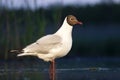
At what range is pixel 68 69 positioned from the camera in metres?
18.4

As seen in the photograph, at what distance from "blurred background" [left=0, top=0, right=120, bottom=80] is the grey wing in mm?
620

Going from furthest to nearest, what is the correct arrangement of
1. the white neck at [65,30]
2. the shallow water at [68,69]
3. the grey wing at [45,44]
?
the shallow water at [68,69], the white neck at [65,30], the grey wing at [45,44]

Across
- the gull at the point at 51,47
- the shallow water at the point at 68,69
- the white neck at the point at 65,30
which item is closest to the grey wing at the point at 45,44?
the gull at the point at 51,47

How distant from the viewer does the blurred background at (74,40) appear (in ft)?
57.7

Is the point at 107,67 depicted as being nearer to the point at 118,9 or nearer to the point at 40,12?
the point at 40,12

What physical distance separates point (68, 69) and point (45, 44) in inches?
94.1

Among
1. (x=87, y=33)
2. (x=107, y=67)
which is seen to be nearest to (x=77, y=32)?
(x=87, y=33)

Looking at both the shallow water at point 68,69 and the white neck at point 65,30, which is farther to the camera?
the shallow water at point 68,69

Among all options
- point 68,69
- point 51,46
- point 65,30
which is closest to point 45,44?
point 51,46

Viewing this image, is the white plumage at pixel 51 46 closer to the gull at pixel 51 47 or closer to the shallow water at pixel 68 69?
the gull at pixel 51 47

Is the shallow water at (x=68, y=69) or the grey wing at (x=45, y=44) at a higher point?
the grey wing at (x=45, y=44)

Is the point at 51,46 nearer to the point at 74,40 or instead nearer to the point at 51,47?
the point at 51,47

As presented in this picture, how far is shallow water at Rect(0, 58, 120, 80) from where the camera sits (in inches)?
655

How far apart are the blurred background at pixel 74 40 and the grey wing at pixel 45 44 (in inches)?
24.4
